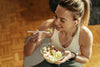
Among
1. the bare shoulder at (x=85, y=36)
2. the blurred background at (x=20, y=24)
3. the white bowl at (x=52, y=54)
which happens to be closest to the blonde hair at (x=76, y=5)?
the bare shoulder at (x=85, y=36)

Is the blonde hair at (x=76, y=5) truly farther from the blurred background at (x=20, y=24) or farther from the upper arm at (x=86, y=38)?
the blurred background at (x=20, y=24)

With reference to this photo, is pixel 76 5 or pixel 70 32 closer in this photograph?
pixel 76 5

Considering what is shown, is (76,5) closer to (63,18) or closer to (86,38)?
(63,18)

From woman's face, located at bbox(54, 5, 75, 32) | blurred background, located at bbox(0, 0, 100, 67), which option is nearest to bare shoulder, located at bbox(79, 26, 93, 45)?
woman's face, located at bbox(54, 5, 75, 32)

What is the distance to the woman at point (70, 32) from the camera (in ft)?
3.63

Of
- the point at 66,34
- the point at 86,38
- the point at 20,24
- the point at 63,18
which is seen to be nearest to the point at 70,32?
the point at 66,34

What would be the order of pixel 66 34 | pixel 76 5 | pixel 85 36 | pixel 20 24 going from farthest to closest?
pixel 20 24 < pixel 66 34 < pixel 85 36 < pixel 76 5

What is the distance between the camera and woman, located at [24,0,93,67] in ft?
3.63

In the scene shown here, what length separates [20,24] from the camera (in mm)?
2668

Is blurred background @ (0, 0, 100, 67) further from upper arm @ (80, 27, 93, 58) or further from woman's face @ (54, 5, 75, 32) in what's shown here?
woman's face @ (54, 5, 75, 32)

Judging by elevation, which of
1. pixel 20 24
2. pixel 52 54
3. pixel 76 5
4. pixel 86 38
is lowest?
pixel 52 54

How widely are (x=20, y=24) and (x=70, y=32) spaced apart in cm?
157

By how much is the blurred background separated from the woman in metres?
0.84

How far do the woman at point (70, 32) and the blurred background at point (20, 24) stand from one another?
0.84 meters
